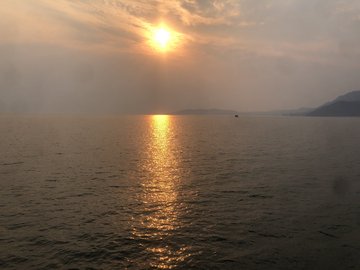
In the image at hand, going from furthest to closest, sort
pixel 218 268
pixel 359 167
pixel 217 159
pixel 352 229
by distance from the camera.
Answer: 1. pixel 217 159
2. pixel 359 167
3. pixel 352 229
4. pixel 218 268

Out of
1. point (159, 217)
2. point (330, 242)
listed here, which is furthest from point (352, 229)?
point (159, 217)

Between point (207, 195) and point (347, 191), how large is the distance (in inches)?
835

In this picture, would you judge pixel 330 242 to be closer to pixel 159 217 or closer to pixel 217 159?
pixel 159 217

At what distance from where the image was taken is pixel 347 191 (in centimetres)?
4316

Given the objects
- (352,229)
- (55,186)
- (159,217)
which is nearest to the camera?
(352,229)

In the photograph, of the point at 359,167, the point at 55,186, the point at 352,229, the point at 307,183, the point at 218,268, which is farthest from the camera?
the point at 359,167

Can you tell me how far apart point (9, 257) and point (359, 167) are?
66.6 meters

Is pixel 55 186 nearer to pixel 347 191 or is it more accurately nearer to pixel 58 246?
pixel 58 246

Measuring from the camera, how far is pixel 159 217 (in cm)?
3250

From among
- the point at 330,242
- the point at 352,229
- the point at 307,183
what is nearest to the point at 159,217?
the point at 330,242

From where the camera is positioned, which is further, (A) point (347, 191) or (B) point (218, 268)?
(A) point (347, 191)

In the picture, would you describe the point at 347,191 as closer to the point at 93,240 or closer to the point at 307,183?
the point at 307,183

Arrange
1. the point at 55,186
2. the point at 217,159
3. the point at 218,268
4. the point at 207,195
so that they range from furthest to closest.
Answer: the point at 217,159 < the point at 55,186 < the point at 207,195 < the point at 218,268

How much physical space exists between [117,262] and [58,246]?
6.29 m
